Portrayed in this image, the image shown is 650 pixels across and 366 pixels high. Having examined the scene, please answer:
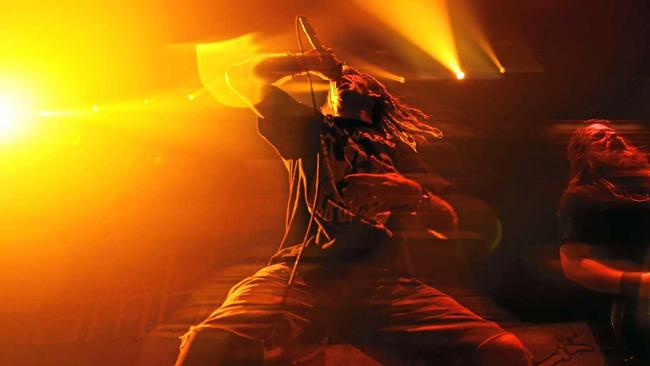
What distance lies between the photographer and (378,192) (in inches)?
76.7

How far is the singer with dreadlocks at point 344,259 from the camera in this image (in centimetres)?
177

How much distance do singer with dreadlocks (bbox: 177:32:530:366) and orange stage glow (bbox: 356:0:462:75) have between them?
38 cm

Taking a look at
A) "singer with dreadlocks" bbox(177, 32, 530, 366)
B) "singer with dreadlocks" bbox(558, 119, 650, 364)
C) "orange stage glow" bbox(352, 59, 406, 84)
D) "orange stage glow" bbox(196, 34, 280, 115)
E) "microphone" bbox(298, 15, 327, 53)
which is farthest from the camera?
"orange stage glow" bbox(352, 59, 406, 84)

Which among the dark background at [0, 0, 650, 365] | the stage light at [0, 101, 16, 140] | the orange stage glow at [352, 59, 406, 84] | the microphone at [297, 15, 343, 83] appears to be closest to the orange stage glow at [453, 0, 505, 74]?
the dark background at [0, 0, 650, 365]

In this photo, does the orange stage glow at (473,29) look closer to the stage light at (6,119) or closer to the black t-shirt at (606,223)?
the black t-shirt at (606,223)

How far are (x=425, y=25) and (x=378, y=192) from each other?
33.9 inches

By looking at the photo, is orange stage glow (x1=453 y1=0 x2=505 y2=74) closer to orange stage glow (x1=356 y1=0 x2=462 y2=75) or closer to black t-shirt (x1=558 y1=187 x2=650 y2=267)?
orange stage glow (x1=356 y1=0 x2=462 y2=75)

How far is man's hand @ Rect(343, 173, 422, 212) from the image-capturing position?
1.93 meters

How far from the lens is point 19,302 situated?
7.13ft

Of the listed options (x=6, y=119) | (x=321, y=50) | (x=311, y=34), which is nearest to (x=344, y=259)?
(x=321, y=50)

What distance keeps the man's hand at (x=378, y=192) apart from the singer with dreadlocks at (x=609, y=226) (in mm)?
641

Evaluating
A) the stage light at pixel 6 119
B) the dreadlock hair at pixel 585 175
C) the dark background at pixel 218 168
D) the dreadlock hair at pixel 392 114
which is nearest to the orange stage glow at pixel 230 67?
the dark background at pixel 218 168

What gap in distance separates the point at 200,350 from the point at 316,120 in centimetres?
92

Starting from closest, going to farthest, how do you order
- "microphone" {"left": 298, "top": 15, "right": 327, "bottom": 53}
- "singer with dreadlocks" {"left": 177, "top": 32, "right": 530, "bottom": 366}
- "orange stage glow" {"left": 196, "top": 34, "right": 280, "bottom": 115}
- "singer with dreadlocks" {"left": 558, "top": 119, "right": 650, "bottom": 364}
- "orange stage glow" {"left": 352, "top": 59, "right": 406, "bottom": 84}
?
1. "singer with dreadlocks" {"left": 177, "top": 32, "right": 530, "bottom": 366}
2. "singer with dreadlocks" {"left": 558, "top": 119, "right": 650, "bottom": 364}
3. "orange stage glow" {"left": 196, "top": 34, "right": 280, "bottom": 115}
4. "microphone" {"left": 298, "top": 15, "right": 327, "bottom": 53}
5. "orange stage glow" {"left": 352, "top": 59, "right": 406, "bottom": 84}
